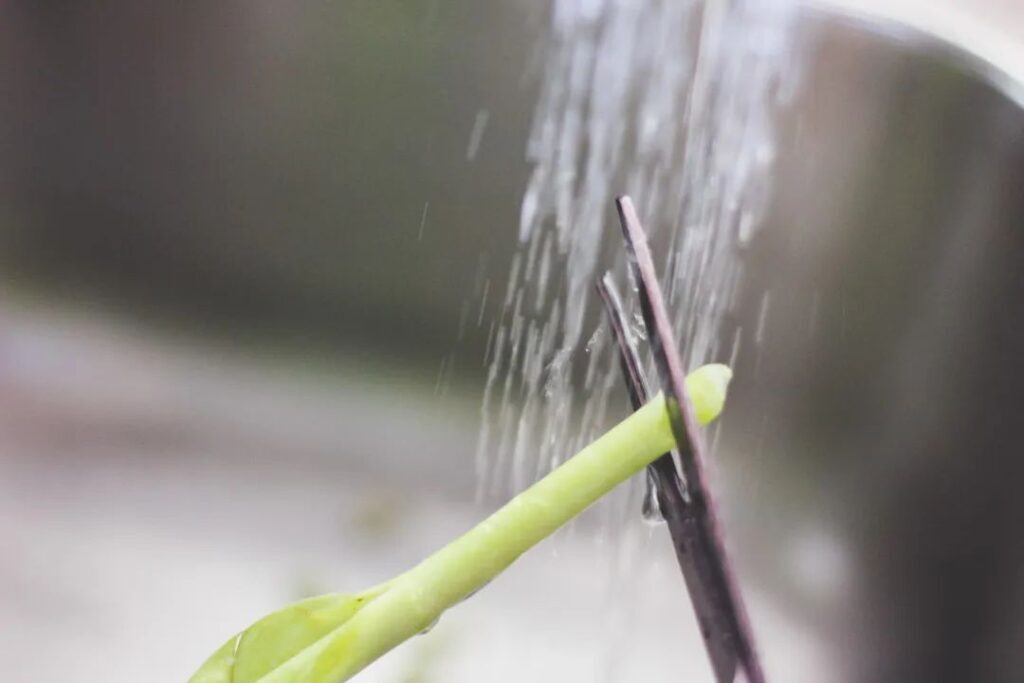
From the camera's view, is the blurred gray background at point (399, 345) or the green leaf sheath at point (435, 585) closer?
the green leaf sheath at point (435, 585)

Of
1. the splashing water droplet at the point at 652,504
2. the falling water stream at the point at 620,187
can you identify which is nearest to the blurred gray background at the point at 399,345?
the falling water stream at the point at 620,187

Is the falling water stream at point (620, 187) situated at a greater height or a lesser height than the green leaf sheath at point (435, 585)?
greater

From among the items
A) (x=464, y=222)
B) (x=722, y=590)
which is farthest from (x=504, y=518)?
(x=464, y=222)

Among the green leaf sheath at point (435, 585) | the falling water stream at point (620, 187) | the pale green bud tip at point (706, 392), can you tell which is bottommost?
the green leaf sheath at point (435, 585)

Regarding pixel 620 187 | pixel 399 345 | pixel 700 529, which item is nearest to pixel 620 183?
pixel 620 187

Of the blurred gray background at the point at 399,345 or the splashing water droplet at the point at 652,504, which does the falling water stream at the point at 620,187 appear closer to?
the blurred gray background at the point at 399,345

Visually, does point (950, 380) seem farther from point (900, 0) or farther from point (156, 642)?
point (156, 642)
